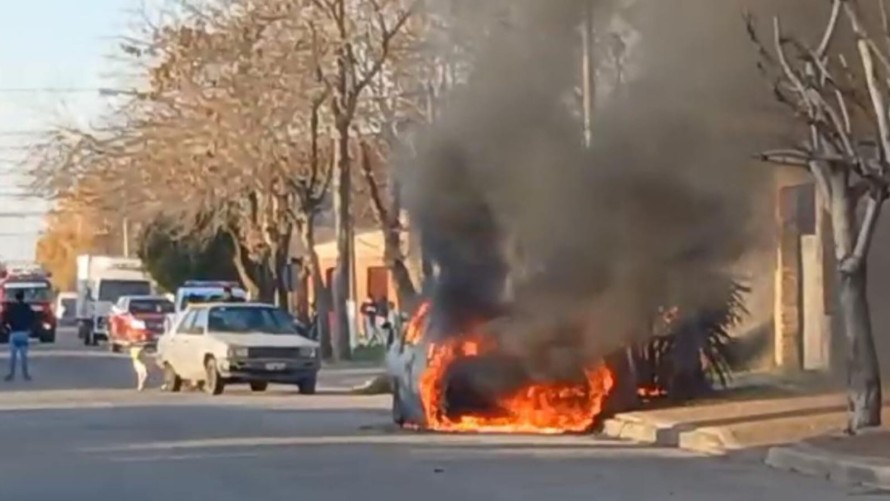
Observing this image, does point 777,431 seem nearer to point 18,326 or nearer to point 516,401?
point 516,401

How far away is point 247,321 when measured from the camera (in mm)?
35062

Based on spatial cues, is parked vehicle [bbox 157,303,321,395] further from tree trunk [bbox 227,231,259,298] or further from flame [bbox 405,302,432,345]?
tree trunk [bbox 227,231,259,298]

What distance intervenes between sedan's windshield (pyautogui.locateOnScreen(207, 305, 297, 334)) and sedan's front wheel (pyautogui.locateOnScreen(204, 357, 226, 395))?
0.58 metres

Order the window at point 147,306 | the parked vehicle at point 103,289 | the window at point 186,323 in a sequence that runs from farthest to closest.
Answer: the parked vehicle at point 103,289 < the window at point 147,306 < the window at point 186,323

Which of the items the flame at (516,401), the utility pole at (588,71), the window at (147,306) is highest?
the utility pole at (588,71)

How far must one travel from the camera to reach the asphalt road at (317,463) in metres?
17.6

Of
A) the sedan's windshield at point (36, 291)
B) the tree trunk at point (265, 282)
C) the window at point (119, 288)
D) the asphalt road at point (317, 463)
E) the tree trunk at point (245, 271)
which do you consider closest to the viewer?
the asphalt road at point (317, 463)

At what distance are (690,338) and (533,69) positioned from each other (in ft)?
13.0

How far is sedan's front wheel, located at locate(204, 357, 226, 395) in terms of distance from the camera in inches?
1344

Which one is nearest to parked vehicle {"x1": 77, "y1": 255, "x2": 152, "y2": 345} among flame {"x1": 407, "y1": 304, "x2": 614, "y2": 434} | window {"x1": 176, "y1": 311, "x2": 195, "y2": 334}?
window {"x1": 176, "y1": 311, "x2": 195, "y2": 334}

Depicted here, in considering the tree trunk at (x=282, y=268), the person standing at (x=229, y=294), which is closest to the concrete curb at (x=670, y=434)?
the person standing at (x=229, y=294)

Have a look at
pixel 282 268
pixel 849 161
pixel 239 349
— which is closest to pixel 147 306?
pixel 282 268

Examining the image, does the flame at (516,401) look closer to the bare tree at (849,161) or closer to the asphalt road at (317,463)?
the asphalt road at (317,463)

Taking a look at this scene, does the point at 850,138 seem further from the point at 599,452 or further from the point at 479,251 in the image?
the point at 479,251
